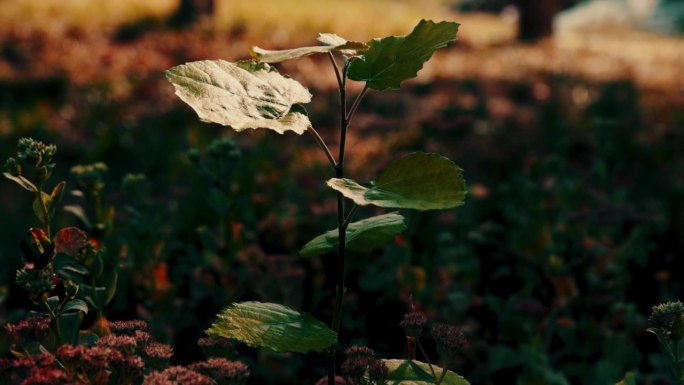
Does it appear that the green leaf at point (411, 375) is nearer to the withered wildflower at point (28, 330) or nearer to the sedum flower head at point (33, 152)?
the withered wildflower at point (28, 330)

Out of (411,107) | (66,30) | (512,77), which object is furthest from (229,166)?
(66,30)

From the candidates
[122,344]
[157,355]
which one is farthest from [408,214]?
[122,344]

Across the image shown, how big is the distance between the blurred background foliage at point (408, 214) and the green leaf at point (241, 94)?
1.34 meters

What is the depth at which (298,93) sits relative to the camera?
5.14ft

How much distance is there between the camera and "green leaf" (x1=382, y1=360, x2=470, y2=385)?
170 centimetres

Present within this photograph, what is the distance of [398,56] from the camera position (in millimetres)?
1613

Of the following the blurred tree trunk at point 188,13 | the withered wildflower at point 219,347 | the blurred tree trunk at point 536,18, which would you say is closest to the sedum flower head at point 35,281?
the withered wildflower at point 219,347

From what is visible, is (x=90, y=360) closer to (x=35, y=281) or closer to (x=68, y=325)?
(x=35, y=281)

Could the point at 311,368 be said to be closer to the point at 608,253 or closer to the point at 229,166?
the point at 229,166

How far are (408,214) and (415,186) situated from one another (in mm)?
2192

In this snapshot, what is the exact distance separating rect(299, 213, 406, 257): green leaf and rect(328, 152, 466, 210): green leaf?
0.57ft

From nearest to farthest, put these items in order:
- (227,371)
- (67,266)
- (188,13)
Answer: (227,371)
(67,266)
(188,13)

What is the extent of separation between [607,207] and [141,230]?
195 centimetres

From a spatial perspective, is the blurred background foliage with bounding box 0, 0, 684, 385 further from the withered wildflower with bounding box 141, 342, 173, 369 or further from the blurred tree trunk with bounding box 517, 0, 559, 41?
the blurred tree trunk with bounding box 517, 0, 559, 41
